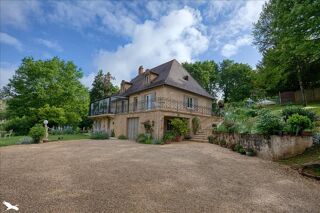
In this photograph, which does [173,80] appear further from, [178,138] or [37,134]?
[37,134]

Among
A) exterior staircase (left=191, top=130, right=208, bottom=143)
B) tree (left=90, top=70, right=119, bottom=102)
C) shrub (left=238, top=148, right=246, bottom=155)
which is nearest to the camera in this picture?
shrub (left=238, top=148, right=246, bottom=155)

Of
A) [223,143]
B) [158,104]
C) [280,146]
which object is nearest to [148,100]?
[158,104]

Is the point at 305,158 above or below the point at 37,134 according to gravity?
below

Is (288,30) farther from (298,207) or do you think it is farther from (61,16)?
(61,16)

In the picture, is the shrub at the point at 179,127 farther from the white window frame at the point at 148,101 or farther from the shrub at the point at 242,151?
the shrub at the point at 242,151

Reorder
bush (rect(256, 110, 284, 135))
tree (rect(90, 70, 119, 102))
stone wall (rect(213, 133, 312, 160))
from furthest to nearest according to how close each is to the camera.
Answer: tree (rect(90, 70, 119, 102))
bush (rect(256, 110, 284, 135))
stone wall (rect(213, 133, 312, 160))

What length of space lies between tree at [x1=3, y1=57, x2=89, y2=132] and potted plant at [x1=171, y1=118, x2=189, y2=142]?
69.9ft

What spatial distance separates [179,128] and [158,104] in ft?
10.00

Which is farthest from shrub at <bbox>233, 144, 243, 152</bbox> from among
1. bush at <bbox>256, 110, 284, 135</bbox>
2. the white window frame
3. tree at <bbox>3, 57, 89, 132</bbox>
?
tree at <bbox>3, 57, 89, 132</bbox>

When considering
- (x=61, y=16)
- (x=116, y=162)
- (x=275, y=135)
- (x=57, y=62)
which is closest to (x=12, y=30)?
(x=61, y=16)

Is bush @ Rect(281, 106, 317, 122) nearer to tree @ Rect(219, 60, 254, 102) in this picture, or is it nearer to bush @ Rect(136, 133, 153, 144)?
bush @ Rect(136, 133, 153, 144)

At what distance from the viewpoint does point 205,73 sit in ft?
123

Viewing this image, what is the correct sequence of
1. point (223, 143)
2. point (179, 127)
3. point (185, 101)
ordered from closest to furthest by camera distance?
1. point (223, 143)
2. point (179, 127)
3. point (185, 101)

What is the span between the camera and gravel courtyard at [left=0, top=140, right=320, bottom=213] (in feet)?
13.8
